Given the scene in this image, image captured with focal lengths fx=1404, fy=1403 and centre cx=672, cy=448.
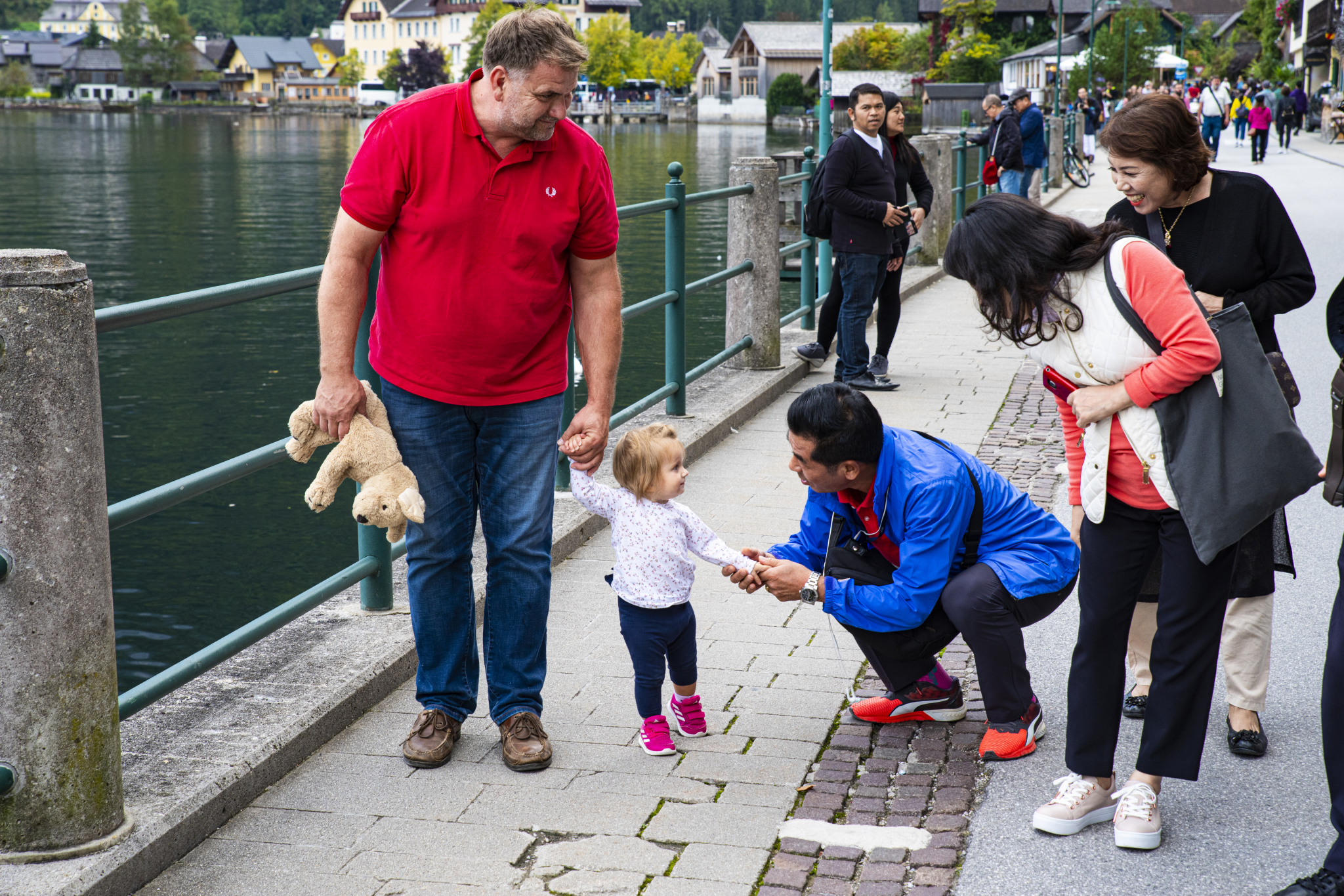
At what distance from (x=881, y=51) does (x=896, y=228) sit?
113188 mm

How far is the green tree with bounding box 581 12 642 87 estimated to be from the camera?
146m

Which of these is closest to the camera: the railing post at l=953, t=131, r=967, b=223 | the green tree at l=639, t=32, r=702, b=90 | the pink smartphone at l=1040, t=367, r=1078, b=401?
the pink smartphone at l=1040, t=367, r=1078, b=401

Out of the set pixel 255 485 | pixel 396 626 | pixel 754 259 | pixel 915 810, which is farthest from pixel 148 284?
pixel 915 810

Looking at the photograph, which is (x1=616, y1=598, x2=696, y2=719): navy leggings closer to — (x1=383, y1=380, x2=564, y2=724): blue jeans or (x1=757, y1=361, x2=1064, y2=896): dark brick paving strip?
(x1=383, y1=380, x2=564, y2=724): blue jeans

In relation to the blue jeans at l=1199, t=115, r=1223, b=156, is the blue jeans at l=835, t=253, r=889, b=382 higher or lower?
lower

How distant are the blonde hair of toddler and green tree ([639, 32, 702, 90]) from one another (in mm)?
152686

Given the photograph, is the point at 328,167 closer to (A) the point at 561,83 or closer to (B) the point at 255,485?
(B) the point at 255,485

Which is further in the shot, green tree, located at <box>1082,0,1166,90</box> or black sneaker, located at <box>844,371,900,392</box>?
green tree, located at <box>1082,0,1166,90</box>

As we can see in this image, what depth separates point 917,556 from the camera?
11.3 ft

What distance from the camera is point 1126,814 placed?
3.10 metres

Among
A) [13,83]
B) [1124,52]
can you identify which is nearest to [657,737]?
[1124,52]

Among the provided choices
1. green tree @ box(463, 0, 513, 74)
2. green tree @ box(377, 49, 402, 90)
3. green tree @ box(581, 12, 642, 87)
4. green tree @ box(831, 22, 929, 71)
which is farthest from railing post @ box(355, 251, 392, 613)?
green tree @ box(377, 49, 402, 90)

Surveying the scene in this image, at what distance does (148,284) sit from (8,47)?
529 feet

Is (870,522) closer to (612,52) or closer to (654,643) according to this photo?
(654,643)
